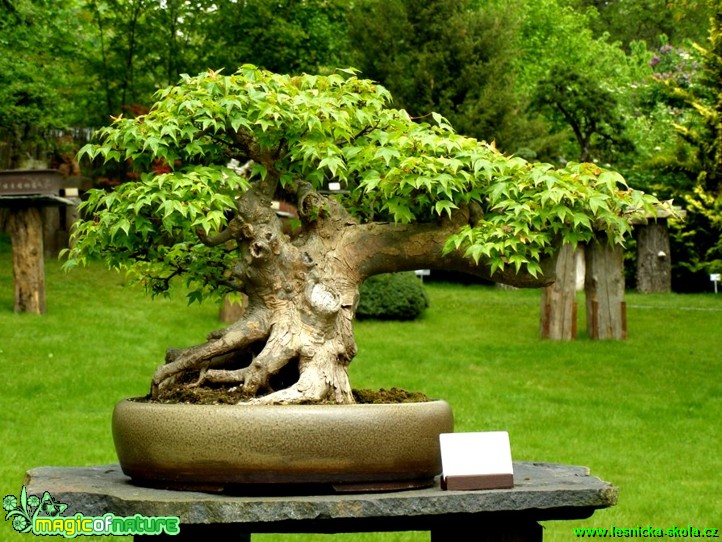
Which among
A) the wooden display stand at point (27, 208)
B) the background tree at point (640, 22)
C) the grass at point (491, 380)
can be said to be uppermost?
the background tree at point (640, 22)

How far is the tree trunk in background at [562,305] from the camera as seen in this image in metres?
13.3

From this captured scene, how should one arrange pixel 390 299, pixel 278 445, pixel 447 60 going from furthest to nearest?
pixel 447 60 → pixel 390 299 → pixel 278 445

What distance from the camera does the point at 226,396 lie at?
3541 millimetres

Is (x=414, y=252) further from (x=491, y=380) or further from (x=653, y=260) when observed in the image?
(x=653, y=260)

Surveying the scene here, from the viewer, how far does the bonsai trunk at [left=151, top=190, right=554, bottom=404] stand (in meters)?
3.67

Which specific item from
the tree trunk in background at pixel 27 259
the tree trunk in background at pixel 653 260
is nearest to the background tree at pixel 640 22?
the tree trunk in background at pixel 653 260

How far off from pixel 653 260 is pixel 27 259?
1091cm

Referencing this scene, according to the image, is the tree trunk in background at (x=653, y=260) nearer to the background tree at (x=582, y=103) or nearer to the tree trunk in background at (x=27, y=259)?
the background tree at (x=582, y=103)

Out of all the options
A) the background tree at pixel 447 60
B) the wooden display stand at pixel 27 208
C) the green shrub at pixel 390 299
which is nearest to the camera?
the wooden display stand at pixel 27 208

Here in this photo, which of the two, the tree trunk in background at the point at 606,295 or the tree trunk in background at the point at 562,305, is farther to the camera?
the tree trunk in background at the point at 606,295

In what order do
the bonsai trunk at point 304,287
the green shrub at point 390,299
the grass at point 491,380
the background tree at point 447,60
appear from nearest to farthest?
1. the bonsai trunk at point 304,287
2. the grass at point 491,380
3. the green shrub at point 390,299
4. the background tree at point 447,60

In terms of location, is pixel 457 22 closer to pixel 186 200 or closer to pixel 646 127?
pixel 646 127

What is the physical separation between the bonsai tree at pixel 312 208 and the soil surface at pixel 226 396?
0.05m

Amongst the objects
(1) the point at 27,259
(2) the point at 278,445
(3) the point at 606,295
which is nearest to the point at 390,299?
(3) the point at 606,295
